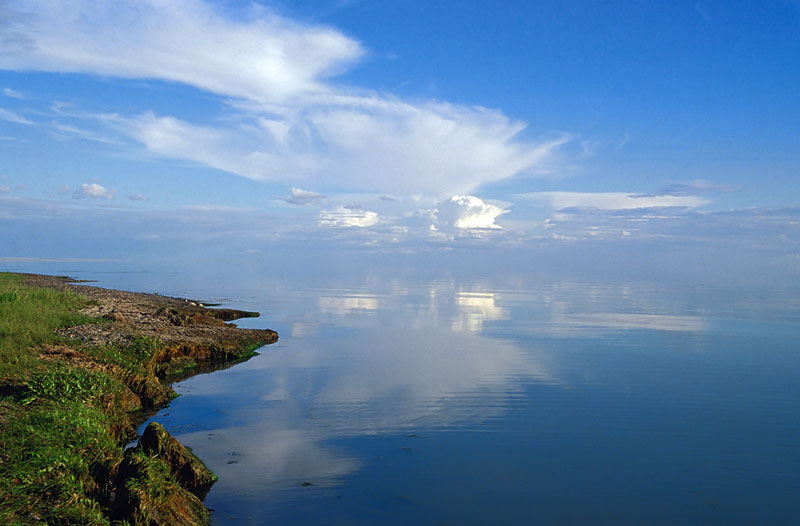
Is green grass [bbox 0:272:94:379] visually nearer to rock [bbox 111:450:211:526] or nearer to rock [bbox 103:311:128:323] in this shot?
rock [bbox 103:311:128:323]

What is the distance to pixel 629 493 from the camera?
49.8ft

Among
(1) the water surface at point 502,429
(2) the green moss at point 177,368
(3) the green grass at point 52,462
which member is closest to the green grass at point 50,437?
(3) the green grass at point 52,462

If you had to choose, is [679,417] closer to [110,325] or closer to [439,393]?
[439,393]

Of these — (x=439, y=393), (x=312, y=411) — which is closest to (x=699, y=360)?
(x=439, y=393)

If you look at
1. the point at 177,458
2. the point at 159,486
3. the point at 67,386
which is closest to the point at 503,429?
the point at 177,458

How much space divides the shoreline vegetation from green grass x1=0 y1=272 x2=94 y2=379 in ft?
0.21

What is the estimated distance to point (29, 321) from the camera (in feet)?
88.5

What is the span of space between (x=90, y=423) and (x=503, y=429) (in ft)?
42.3

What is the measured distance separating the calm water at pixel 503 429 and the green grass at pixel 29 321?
533 centimetres

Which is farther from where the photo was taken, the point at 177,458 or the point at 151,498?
the point at 177,458

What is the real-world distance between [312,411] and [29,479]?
12.4m

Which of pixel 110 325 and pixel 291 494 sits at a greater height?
pixel 110 325

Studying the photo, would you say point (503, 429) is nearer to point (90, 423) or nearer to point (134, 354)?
point (90, 423)

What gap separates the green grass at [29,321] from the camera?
1922 centimetres
